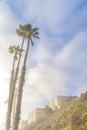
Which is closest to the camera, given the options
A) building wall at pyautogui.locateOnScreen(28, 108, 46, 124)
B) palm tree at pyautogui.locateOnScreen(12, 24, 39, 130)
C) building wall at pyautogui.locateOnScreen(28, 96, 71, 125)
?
palm tree at pyautogui.locateOnScreen(12, 24, 39, 130)

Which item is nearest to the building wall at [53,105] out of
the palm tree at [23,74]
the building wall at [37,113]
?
the building wall at [37,113]

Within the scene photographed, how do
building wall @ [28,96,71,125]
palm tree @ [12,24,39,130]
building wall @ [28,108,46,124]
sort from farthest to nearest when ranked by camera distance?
1. building wall @ [28,96,71,125]
2. building wall @ [28,108,46,124]
3. palm tree @ [12,24,39,130]

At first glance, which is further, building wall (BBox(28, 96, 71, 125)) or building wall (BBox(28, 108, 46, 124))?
building wall (BBox(28, 96, 71, 125))

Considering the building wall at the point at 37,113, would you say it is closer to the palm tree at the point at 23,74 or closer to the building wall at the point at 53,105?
the building wall at the point at 53,105

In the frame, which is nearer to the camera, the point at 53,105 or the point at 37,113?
the point at 37,113

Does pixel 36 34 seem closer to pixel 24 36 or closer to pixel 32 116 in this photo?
pixel 24 36

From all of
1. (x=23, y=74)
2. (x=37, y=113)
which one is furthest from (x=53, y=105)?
(x=23, y=74)

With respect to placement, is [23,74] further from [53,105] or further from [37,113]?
[53,105]

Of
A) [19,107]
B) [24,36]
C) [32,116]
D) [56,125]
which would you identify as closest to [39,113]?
[32,116]

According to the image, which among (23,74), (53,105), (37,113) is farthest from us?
(53,105)

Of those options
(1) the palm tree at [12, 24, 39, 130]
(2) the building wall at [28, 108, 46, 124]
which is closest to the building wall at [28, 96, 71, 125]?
(2) the building wall at [28, 108, 46, 124]

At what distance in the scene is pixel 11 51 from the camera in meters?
49.6

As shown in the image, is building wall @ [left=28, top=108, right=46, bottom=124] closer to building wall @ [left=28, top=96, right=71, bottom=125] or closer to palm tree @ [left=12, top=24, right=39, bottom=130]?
building wall @ [left=28, top=96, right=71, bottom=125]

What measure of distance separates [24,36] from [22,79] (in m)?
10.8
